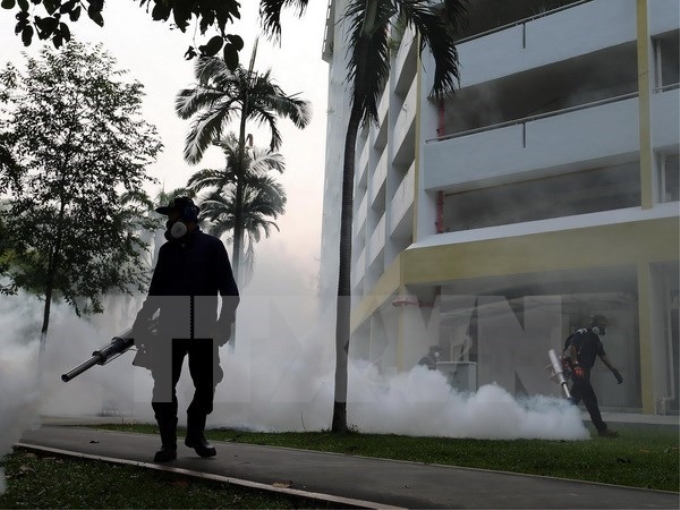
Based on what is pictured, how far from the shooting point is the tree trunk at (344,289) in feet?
37.6

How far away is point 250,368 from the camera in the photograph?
13156 millimetres

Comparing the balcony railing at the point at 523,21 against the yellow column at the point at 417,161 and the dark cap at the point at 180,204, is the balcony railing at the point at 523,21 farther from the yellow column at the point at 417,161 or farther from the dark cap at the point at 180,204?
the dark cap at the point at 180,204

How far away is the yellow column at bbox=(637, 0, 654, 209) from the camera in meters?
16.9

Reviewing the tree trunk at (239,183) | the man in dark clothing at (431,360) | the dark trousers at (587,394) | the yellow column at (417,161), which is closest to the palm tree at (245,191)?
the tree trunk at (239,183)

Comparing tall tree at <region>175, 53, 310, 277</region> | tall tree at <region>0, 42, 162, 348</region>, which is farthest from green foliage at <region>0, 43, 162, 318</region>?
tall tree at <region>175, 53, 310, 277</region>

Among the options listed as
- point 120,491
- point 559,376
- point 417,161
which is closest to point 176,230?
point 120,491

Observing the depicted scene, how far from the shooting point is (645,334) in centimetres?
1619

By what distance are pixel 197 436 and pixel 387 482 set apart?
157 cm

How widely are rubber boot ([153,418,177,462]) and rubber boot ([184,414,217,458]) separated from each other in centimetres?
13

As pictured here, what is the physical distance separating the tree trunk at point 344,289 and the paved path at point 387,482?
3.89 m

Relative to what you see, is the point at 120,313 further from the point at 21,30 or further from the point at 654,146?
the point at 21,30

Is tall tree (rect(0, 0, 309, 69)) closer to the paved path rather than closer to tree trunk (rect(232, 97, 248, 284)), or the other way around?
the paved path

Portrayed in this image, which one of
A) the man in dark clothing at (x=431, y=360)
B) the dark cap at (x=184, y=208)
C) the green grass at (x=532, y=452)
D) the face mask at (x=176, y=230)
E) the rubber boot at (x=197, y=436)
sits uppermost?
the dark cap at (x=184, y=208)

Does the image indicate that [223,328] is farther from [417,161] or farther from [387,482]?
[417,161]
